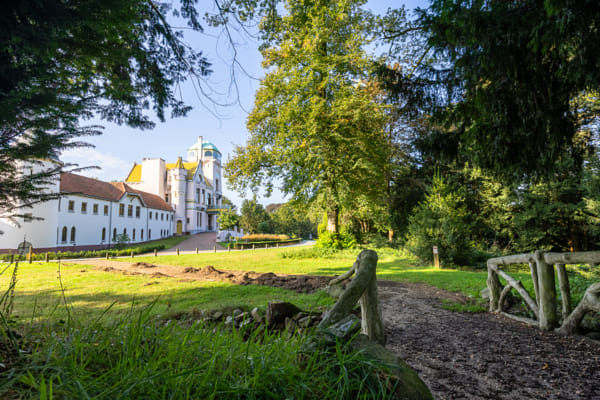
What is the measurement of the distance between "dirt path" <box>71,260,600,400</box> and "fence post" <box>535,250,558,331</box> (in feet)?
Result: 0.68

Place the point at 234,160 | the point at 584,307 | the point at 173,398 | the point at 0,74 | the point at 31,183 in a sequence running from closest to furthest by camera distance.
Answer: the point at 173,398 → the point at 0,74 → the point at 31,183 → the point at 584,307 → the point at 234,160

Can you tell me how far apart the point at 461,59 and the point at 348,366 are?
173 inches

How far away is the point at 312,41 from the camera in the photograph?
15891 mm

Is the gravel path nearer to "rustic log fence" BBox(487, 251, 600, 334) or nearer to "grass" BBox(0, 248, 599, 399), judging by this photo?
"rustic log fence" BBox(487, 251, 600, 334)

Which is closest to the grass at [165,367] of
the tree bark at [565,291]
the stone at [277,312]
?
the stone at [277,312]

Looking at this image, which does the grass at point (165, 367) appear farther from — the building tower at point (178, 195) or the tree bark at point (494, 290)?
the building tower at point (178, 195)

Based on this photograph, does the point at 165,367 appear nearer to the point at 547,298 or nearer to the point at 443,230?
the point at 547,298

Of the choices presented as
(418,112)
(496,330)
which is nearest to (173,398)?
(496,330)

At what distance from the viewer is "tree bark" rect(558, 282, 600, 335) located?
3.73 metres

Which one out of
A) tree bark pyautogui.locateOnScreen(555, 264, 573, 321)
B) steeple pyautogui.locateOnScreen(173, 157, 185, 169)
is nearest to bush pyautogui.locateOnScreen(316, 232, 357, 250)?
tree bark pyautogui.locateOnScreen(555, 264, 573, 321)

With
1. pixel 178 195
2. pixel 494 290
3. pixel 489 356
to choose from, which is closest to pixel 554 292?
pixel 494 290

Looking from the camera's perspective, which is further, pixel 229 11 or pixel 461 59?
pixel 461 59

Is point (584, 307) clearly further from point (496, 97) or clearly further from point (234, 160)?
point (234, 160)

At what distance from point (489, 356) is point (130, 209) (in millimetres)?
40129
